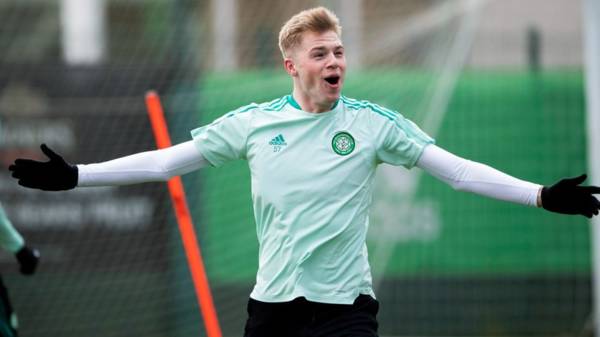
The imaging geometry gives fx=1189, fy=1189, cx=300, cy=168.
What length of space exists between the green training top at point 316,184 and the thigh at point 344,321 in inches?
1.4

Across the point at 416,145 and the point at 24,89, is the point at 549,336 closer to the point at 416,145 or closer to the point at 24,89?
the point at 24,89

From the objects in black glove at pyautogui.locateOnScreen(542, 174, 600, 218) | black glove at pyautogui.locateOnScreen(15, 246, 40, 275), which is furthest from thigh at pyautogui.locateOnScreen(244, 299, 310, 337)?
black glove at pyautogui.locateOnScreen(15, 246, 40, 275)

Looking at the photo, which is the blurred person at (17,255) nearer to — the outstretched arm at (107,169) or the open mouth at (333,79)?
the outstretched arm at (107,169)

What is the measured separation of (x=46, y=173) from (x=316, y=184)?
1044mm

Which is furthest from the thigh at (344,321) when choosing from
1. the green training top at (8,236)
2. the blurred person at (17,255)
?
the green training top at (8,236)

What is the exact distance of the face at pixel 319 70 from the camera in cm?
460

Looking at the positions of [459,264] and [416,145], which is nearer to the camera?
[416,145]

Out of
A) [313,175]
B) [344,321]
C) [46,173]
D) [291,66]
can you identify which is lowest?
[344,321]

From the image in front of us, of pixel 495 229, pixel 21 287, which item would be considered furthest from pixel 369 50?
pixel 21 287

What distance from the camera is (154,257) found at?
9039mm

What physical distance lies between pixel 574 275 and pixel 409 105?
1.97 meters

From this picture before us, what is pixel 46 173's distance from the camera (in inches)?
181

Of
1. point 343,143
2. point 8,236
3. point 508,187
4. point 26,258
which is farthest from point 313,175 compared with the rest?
point 26,258

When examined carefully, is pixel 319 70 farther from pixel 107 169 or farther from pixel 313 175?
pixel 107 169
